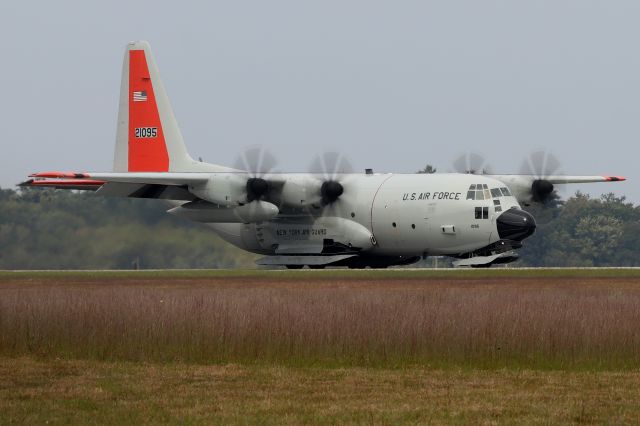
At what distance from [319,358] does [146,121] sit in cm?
4102

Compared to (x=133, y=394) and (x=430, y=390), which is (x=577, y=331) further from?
(x=133, y=394)

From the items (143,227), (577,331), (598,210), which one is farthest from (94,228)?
(598,210)

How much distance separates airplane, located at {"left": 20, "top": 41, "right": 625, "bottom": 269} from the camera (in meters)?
49.2

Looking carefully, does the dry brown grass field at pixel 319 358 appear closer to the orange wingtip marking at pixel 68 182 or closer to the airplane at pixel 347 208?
the airplane at pixel 347 208

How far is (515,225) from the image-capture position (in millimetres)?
47750

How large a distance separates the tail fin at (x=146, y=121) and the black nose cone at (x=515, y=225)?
17490 millimetres

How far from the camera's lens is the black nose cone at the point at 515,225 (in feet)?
156

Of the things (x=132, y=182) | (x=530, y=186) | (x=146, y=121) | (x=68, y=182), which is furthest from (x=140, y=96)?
(x=530, y=186)

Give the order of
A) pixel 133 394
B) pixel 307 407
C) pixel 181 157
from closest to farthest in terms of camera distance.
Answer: pixel 307 407, pixel 133 394, pixel 181 157

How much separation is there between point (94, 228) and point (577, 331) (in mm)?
37854

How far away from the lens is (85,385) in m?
17.1

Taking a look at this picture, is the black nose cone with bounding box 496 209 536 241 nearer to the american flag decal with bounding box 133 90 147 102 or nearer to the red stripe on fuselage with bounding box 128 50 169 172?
the red stripe on fuselage with bounding box 128 50 169 172

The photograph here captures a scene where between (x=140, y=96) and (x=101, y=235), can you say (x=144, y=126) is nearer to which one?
(x=140, y=96)

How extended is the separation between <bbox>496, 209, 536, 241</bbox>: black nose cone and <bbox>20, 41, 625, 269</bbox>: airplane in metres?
0.04
